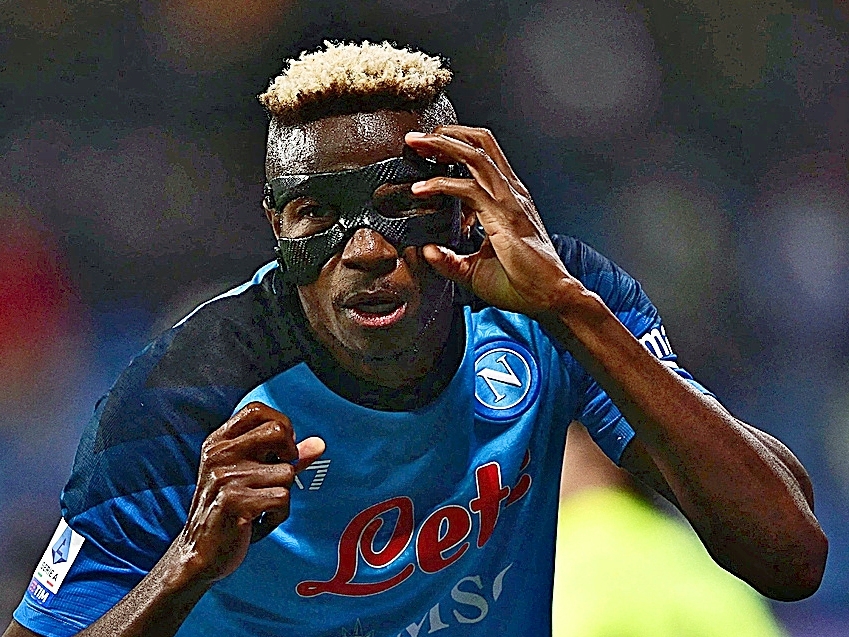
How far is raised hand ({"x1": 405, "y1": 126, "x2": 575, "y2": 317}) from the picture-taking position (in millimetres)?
839

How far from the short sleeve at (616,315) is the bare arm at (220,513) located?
305mm

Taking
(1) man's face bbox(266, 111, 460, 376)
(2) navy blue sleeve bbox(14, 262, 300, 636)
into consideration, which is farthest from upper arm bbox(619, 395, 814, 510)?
(2) navy blue sleeve bbox(14, 262, 300, 636)

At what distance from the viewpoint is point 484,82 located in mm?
1033

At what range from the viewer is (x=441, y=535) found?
39.9 inches

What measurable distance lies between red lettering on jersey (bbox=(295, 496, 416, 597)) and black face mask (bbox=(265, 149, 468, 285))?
246 mm

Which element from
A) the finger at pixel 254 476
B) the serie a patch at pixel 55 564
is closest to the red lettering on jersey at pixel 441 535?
the finger at pixel 254 476

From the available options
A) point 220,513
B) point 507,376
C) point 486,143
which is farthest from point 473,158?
point 220,513

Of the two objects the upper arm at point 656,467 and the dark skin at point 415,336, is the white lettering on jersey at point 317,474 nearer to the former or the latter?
the dark skin at point 415,336

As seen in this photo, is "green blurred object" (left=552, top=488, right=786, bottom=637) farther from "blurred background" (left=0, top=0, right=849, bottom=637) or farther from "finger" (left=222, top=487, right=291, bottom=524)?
"finger" (left=222, top=487, right=291, bottom=524)

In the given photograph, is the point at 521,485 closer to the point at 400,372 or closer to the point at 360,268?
the point at 400,372

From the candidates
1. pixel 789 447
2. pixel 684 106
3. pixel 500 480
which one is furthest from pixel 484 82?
pixel 789 447

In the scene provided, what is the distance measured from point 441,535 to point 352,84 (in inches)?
17.2

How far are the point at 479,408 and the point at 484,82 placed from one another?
32cm

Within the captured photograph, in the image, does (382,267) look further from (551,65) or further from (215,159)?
(551,65)
